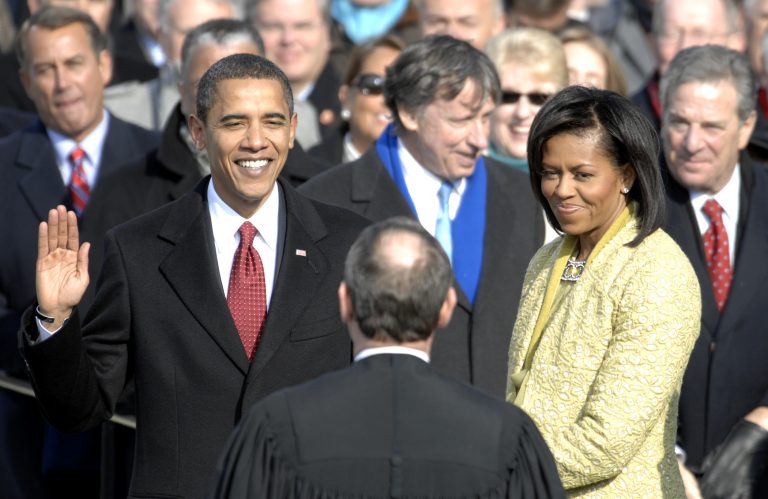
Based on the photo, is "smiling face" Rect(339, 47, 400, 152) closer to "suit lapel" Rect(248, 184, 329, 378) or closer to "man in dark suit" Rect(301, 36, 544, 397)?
"man in dark suit" Rect(301, 36, 544, 397)

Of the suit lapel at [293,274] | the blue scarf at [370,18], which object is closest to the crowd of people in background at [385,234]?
the suit lapel at [293,274]

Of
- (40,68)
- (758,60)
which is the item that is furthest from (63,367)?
(758,60)

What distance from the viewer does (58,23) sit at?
26.0 feet

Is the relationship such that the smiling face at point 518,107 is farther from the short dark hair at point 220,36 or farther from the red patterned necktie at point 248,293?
the red patterned necktie at point 248,293

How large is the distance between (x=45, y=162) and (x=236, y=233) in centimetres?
258

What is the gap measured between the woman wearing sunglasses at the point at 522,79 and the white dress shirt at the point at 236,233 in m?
2.45

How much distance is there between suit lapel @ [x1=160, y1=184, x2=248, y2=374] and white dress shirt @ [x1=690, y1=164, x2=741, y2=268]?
96.5 inches

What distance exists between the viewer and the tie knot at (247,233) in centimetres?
534

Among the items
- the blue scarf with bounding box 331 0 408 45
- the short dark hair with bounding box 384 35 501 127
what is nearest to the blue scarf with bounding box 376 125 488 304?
the short dark hair with bounding box 384 35 501 127

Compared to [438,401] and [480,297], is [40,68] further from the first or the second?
[438,401]

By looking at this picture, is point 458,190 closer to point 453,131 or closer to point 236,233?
point 453,131

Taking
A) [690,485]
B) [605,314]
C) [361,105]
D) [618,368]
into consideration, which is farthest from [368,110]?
[618,368]

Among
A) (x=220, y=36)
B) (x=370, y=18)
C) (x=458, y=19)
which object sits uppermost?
(x=370, y=18)

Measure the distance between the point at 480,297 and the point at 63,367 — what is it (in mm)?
2091
